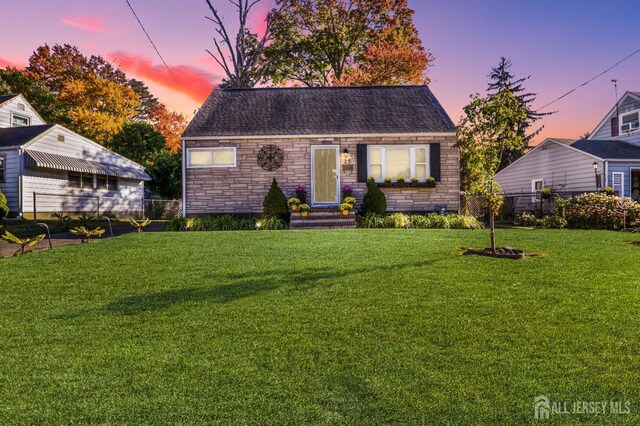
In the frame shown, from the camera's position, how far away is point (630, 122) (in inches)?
812

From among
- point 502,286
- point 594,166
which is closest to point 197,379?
point 502,286

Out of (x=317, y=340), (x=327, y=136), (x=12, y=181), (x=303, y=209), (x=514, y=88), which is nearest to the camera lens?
(x=317, y=340)

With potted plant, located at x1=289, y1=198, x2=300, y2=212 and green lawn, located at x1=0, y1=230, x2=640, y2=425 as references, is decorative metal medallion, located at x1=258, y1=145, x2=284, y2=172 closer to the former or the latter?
potted plant, located at x1=289, y1=198, x2=300, y2=212

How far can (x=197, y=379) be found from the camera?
2.44m

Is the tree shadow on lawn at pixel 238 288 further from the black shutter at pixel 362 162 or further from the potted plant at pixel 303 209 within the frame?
the black shutter at pixel 362 162

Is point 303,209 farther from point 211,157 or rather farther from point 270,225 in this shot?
point 211,157

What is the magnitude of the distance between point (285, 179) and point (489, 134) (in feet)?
27.3

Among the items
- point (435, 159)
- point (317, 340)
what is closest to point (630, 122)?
point (435, 159)

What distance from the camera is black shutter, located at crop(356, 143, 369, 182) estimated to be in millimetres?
13680

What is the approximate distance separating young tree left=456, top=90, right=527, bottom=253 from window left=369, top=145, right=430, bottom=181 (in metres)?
6.90

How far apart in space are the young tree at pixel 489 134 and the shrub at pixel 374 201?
600 cm

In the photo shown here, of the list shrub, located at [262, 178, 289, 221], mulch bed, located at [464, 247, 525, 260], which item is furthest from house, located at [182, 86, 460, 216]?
mulch bed, located at [464, 247, 525, 260]

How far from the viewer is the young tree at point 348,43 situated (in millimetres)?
24078

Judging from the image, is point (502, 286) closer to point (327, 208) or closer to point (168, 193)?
point (327, 208)
